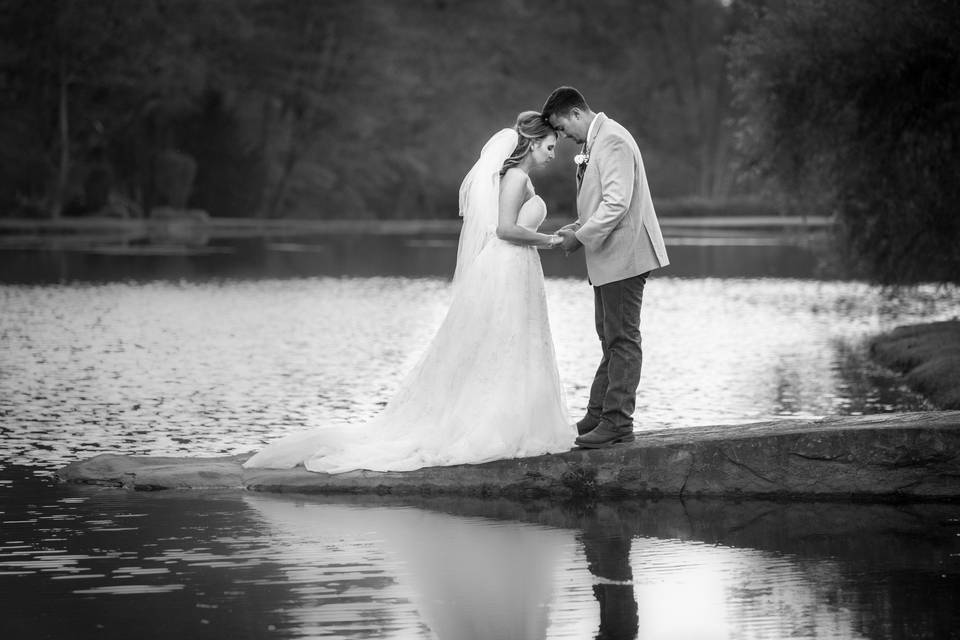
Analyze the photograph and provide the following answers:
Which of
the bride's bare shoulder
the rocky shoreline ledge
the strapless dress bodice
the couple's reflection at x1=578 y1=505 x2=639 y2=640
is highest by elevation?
the bride's bare shoulder

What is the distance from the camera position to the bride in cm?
923

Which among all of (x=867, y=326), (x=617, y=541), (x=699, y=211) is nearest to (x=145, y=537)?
(x=617, y=541)

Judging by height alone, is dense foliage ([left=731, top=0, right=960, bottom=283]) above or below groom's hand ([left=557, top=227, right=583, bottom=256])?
above

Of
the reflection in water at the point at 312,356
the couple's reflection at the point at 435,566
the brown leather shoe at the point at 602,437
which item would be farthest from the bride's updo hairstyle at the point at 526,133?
the reflection in water at the point at 312,356

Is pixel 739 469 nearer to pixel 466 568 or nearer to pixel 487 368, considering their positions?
pixel 487 368

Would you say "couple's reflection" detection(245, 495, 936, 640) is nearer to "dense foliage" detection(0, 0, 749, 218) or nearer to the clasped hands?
the clasped hands

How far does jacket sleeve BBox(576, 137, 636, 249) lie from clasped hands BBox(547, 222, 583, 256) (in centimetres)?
12

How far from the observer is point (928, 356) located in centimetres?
1680

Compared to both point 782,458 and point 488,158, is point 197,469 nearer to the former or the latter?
point 488,158

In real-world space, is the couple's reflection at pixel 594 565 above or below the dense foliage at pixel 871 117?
below

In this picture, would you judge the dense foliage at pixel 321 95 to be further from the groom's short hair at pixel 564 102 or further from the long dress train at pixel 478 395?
the groom's short hair at pixel 564 102

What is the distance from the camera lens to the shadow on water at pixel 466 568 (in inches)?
248

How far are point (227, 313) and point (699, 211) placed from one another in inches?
2154

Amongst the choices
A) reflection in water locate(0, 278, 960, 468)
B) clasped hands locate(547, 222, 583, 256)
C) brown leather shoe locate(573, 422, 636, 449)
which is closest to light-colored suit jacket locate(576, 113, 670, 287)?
clasped hands locate(547, 222, 583, 256)
